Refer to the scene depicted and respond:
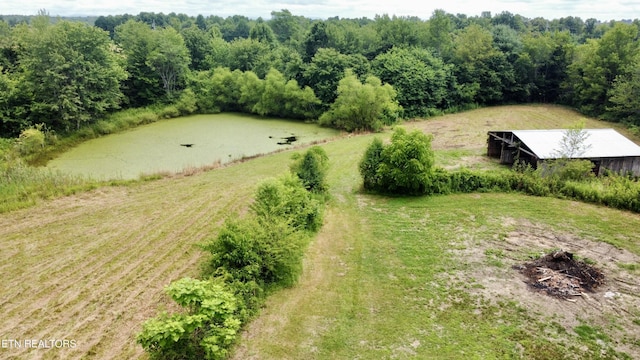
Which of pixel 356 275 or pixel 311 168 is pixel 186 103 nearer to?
pixel 311 168

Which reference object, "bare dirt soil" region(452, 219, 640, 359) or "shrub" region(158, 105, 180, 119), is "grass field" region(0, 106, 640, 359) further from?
"shrub" region(158, 105, 180, 119)

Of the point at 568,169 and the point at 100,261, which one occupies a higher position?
the point at 568,169

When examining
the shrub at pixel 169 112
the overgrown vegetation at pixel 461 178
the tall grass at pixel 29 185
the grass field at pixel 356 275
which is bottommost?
the grass field at pixel 356 275

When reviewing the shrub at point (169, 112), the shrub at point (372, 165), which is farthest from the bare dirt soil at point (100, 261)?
the shrub at point (169, 112)

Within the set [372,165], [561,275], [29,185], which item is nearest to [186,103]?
[29,185]

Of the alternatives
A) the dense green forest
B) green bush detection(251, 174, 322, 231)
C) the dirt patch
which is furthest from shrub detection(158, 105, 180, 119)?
the dirt patch

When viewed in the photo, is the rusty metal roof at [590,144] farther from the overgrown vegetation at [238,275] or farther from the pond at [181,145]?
the pond at [181,145]
